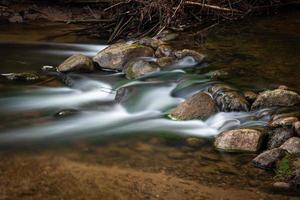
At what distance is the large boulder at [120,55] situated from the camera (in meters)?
8.19

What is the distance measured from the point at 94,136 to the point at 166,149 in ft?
3.28

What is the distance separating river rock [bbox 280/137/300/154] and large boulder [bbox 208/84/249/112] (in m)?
1.19

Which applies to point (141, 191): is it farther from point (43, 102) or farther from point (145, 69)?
point (145, 69)

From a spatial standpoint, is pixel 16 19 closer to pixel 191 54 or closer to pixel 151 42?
pixel 151 42

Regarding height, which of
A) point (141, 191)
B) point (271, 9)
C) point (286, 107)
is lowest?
point (141, 191)

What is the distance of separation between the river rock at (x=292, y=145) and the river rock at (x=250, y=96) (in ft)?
4.55

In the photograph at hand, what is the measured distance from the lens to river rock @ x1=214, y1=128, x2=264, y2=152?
4761mm

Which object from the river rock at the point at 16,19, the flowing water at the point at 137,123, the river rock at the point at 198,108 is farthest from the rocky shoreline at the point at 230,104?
the river rock at the point at 16,19

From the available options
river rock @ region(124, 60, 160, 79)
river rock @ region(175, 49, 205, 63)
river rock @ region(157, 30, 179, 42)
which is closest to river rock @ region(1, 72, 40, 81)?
river rock @ region(124, 60, 160, 79)

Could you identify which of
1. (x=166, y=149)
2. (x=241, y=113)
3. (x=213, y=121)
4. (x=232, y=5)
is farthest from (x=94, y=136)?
(x=232, y=5)

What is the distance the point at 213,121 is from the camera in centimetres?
558

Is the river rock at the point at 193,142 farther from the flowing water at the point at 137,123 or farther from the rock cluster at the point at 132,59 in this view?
the rock cluster at the point at 132,59

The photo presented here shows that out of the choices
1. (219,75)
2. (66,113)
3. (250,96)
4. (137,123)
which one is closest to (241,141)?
(250,96)

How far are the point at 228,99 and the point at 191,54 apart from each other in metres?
2.43
